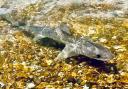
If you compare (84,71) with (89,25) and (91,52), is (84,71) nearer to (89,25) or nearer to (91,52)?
(91,52)

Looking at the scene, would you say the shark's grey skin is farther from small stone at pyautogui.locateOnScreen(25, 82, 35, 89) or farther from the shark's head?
small stone at pyautogui.locateOnScreen(25, 82, 35, 89)

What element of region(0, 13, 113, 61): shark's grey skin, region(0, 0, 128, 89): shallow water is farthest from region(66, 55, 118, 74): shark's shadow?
region(0, 13, 113, 61): shark's grey skin

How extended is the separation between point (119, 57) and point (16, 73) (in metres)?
2.98

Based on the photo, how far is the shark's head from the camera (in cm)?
966

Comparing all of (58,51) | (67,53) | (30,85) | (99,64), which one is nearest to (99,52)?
(99,64)

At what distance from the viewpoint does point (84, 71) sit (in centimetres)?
957

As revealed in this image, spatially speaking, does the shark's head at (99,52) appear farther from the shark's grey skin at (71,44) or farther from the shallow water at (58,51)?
the shallow water at (58,51)

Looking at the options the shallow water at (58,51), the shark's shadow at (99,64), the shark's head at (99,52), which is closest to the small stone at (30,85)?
the shallow water at (58,51)

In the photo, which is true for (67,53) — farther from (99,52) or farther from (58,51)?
(99,52)

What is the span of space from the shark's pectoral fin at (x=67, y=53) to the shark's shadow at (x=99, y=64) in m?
0.15

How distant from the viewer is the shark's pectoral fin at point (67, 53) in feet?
33.6

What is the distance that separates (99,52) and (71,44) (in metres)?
1.12

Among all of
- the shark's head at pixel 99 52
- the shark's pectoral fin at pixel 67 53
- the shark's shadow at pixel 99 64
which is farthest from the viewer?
the shark's pectoral fin at pixel 67 53

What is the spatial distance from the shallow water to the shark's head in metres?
0.16
